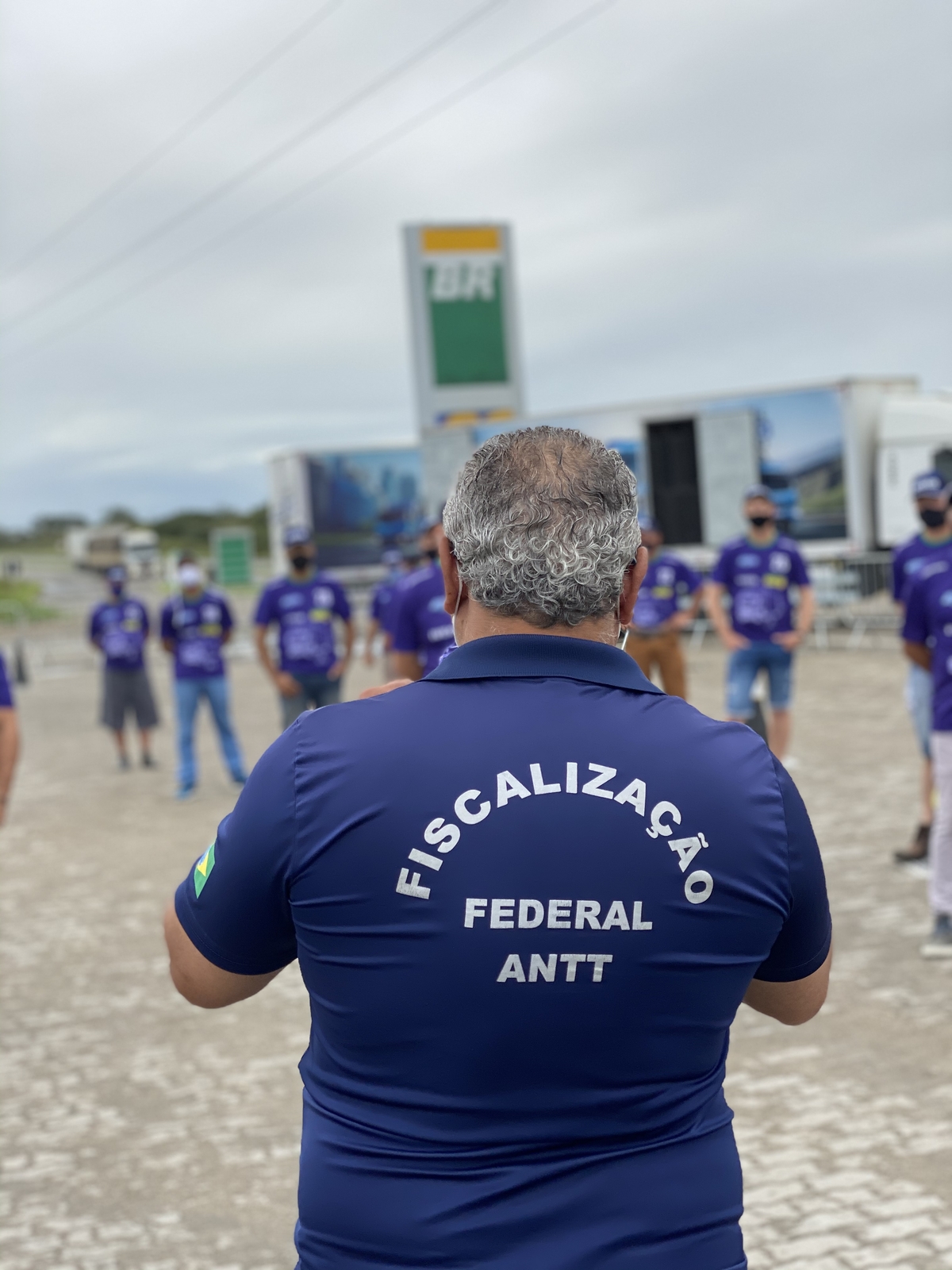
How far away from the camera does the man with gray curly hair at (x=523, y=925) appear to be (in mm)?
1504

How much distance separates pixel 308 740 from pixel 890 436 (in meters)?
19.9

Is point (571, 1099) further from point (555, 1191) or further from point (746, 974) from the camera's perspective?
point (746, 974)

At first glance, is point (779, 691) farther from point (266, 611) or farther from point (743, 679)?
point (266, 611)

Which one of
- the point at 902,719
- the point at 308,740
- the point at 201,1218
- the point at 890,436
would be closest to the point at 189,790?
the point at 902,719

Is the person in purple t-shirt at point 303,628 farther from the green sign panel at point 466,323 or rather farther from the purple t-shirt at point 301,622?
the green sign panel at point 466,323

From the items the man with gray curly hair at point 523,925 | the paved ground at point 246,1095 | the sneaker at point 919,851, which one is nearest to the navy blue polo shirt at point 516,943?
the man with gray curly hair at point 523,925

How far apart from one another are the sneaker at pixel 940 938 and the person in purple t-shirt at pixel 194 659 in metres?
6.70

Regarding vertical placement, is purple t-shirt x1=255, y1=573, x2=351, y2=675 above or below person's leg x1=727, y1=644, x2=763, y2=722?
above

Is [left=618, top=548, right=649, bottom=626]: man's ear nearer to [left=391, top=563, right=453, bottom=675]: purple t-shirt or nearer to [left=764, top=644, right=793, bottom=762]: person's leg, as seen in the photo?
[left=391, top=563, right=453, bottom=675]: purple t-shirt

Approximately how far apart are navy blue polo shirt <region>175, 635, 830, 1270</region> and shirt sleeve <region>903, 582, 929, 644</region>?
474cm

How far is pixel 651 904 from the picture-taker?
1.52 meters

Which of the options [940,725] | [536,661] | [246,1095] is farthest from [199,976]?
[940,725]

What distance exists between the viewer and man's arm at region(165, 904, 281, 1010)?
1675 millimetres

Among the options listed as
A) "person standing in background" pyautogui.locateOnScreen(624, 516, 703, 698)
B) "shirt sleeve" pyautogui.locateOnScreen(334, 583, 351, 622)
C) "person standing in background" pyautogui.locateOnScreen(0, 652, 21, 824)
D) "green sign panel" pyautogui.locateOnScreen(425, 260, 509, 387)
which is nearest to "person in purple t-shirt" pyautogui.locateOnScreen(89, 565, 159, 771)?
"shirt sleeve" pyautogui.locateOnScreen(334, 583, 351, 622)
